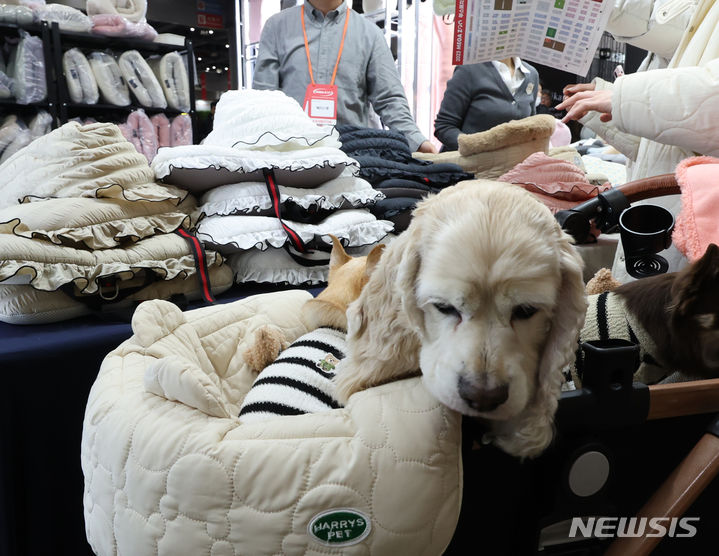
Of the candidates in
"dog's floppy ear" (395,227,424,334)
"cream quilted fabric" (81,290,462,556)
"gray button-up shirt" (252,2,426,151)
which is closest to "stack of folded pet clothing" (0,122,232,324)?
"cream quilted fabric" (81,290,462,556)

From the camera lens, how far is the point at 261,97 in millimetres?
1697

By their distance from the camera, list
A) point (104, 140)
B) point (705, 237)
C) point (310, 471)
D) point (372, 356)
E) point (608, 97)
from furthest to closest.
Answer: point (104, 140) < point (608, 97) < point (705, 237) < point (372, 356) < point (310, 471)

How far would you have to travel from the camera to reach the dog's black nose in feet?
2.00

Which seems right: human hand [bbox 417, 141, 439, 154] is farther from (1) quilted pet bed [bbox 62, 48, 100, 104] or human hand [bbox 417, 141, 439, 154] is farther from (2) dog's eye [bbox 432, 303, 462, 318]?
(1) quilted pet bed [bbox 62, 48, 100, 104]

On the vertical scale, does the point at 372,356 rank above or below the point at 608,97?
below

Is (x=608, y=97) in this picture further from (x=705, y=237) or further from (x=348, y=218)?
(x=348, y=218)

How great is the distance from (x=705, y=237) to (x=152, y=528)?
0.95 meters

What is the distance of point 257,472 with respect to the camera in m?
0.63

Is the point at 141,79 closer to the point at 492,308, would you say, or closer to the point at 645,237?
the point at 645,237

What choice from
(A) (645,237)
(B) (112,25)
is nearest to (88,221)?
(A) (645,237)

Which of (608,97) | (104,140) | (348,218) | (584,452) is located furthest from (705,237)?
(104,140)

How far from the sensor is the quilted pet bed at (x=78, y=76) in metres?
3.43

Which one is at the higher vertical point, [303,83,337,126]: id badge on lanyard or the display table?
[303,83,337,126]: id badge on lanyard

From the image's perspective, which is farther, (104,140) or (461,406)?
(104,140)
